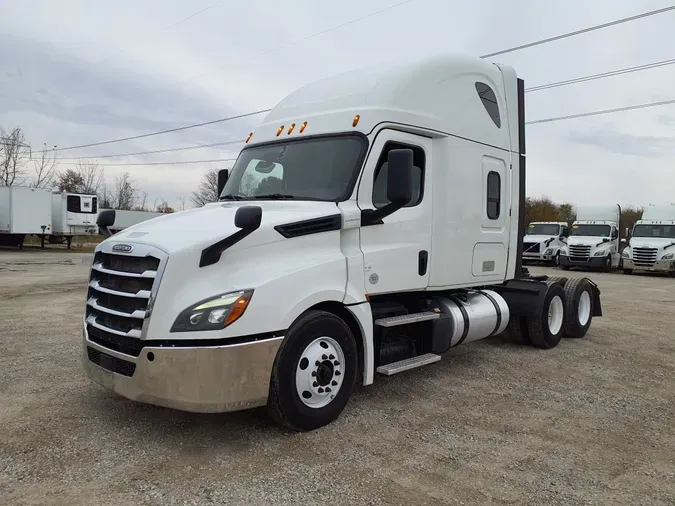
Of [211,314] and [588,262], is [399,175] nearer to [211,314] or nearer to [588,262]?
[211,314]

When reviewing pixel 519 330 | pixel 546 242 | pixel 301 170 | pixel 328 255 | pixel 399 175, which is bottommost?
pixel 519 330

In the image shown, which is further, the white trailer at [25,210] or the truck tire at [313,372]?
the white trailer at [25,210]

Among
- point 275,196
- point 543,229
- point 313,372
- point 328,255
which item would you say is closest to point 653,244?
point 543,229

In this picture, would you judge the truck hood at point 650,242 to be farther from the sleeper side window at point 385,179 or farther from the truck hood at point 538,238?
the sleeper side window at point 385,179

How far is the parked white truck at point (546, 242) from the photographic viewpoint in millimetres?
28547

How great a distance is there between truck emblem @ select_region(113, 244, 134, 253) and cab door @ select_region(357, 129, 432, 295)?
1974 millimetres

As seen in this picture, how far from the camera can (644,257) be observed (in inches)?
941

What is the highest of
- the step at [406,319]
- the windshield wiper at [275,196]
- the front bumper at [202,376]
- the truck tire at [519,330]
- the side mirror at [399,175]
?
the side mirror at [399,175]

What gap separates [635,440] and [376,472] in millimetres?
2327

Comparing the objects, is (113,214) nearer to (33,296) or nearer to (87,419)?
(87,419)

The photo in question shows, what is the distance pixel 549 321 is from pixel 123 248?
6.27m

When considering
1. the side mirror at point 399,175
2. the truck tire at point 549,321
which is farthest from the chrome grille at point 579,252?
the side mirror at point 399,175

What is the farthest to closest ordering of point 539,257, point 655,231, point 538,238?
point 538,238
point 539,257
point 655,231

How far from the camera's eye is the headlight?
12.4 ft
